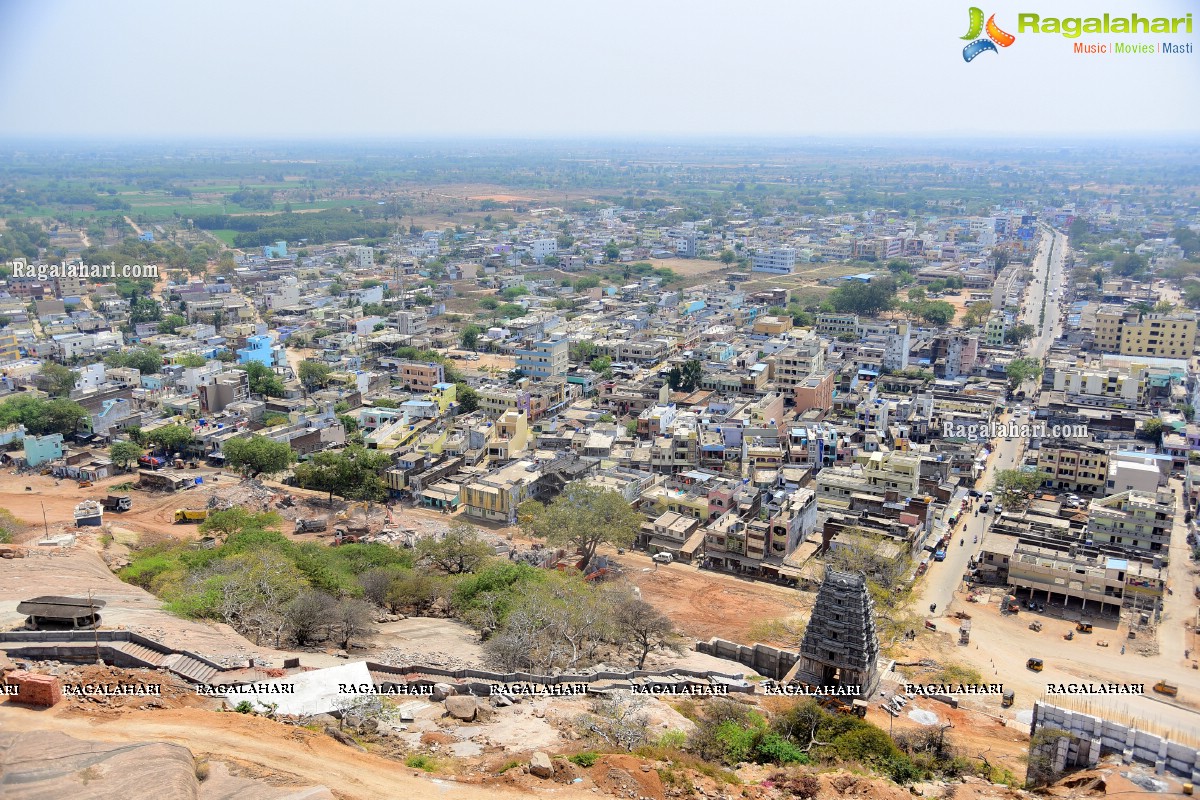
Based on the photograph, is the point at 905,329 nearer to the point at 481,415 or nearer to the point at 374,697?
the point at 481,415

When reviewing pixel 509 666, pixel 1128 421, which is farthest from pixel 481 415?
pixel 1128 421

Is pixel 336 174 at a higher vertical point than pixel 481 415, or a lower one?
higher

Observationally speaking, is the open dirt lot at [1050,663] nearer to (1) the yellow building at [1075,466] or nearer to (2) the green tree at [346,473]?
(1) the yellow building at [1075,466]

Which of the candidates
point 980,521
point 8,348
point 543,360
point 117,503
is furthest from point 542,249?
point 980,521

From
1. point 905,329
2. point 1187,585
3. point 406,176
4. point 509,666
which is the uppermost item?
point 406,176

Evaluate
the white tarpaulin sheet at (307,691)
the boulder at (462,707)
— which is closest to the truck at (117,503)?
the white tarpaulin sheet at (307,691)

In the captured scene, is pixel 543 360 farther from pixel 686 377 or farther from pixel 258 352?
pixel 258 352

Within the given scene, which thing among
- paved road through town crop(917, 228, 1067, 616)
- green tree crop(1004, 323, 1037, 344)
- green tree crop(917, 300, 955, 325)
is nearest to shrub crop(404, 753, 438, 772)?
paved road through town crop(917, 228, 1067, 616)
